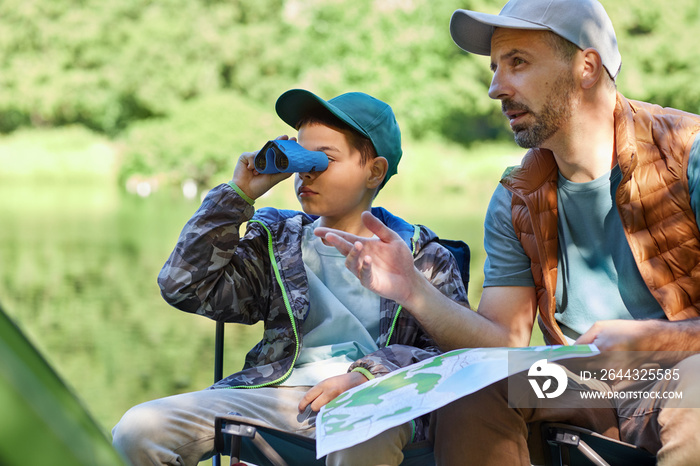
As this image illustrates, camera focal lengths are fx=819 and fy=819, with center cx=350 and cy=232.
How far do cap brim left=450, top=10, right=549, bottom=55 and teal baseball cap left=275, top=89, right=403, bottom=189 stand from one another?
24 cm

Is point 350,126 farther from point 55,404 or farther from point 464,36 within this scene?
point 55,404

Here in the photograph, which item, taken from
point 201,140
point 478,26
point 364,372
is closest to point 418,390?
point 364,372

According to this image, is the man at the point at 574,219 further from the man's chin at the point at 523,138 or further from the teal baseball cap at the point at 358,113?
the teal baseball cap at the point at 358,113

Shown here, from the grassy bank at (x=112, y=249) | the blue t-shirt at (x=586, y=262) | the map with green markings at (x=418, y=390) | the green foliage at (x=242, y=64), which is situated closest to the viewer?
the map with green markings at (x=418, y=390)

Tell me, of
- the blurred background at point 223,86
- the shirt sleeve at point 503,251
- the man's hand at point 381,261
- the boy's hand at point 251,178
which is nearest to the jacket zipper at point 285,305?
the boy's hand at point 251,178

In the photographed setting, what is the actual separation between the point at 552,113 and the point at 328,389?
727mm

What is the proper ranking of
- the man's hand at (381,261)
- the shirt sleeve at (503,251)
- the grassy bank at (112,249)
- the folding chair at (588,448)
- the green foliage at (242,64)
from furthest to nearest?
1. the green foliage at (242,64)
2. the grassy bank at (112,249)
3. the shirt sleeve at (503,251)
4. the man's hand at (381,261)
5. the folding chair at (588,448)

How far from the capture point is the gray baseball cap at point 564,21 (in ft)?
5.52

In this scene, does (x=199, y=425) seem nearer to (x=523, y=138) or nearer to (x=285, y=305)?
(x=285, y=305)

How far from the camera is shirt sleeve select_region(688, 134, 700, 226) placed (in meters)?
1.53

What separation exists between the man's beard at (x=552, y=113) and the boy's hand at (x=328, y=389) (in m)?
0.60

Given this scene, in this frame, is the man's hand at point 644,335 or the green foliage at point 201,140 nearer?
the man's hand at point 644,335

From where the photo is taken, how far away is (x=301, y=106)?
6.16ft

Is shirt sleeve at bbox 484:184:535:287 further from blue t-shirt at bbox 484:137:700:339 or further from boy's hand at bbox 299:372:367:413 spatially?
boy's hand at bbox 299:372:367:413
